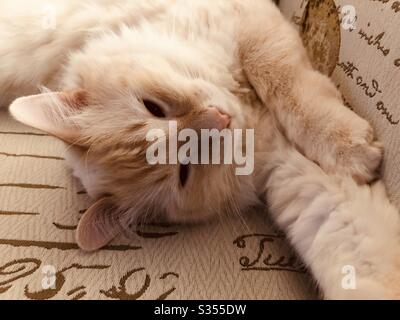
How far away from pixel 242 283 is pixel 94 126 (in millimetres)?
480

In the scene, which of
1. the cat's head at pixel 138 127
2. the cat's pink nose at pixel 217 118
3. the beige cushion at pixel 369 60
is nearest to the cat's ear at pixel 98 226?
→ the cat's head at pixel 138 127

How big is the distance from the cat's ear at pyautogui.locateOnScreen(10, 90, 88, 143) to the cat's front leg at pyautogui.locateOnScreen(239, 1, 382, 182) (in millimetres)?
427

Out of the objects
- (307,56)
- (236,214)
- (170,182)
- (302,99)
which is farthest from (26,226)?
(307,56)

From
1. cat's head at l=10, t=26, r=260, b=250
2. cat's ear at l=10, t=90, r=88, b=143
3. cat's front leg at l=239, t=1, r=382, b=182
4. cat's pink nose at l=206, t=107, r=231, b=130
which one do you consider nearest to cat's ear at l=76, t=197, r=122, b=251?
cat's head at l=10, t=26, r=260, b=250

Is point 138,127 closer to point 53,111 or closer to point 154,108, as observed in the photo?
point 154,108

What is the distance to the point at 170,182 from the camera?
0.96 meters

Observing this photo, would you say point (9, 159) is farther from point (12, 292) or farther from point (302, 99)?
point (302, 99)

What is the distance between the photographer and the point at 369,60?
85cm

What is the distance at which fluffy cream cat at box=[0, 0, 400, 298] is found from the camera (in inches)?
31.5

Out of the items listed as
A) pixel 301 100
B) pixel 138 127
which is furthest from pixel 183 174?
pixel 301 100

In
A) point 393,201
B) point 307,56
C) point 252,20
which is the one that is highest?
point 252,20

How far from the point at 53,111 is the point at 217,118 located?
0.38m
